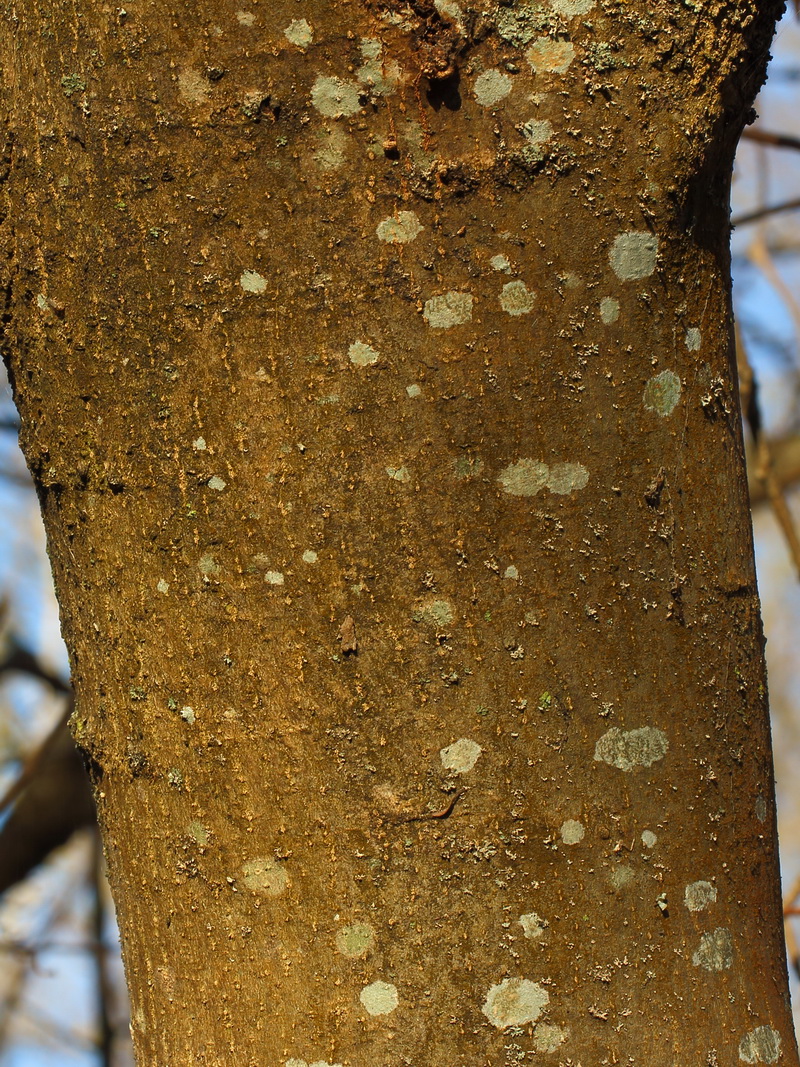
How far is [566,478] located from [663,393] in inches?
4.8

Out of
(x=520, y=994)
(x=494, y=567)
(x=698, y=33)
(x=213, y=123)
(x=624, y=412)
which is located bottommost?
(x=520, y=994)

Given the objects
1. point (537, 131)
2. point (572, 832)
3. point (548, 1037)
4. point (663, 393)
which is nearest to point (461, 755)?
point (572, 832)

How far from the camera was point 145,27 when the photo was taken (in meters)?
0.83

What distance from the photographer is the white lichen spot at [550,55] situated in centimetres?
82

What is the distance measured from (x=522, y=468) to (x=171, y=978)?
20.8 inches

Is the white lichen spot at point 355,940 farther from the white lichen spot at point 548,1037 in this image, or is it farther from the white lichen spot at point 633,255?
the white lichen spot at point 633,255

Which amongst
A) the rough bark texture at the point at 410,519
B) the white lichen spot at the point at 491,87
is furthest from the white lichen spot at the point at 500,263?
the white lichen spot at the point at 491,87

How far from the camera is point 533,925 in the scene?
0.79 metres

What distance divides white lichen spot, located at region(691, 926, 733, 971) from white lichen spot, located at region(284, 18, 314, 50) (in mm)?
801

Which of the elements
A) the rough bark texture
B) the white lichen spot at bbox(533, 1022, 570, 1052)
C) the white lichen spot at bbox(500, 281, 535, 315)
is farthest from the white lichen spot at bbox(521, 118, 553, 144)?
the white lichen spot at bbox(533, 1022, 570, 1052)

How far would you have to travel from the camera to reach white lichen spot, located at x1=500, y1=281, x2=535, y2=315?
2.69ft

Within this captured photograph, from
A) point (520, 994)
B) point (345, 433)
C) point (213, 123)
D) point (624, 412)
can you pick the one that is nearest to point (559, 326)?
point (624, 412)

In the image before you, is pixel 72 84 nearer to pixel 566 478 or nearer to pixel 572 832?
pixel 566 478

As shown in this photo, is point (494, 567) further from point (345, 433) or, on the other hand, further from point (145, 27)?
point (145, 27)
